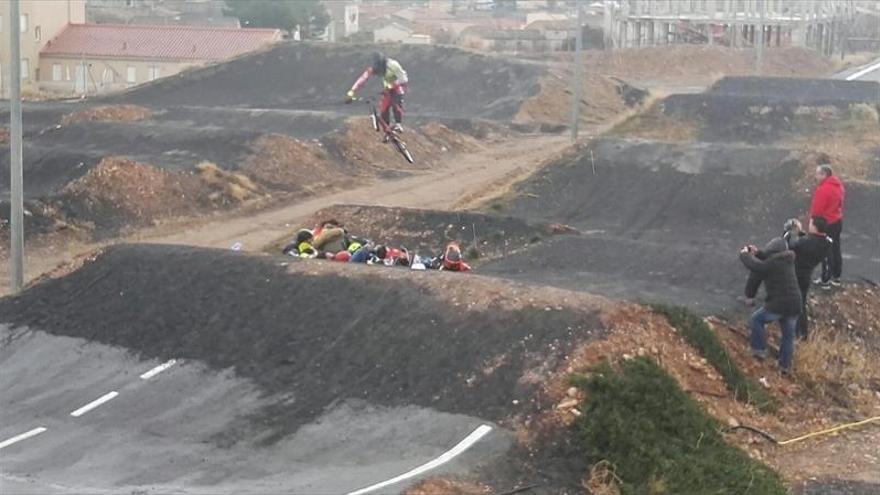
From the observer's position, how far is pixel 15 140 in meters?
19.7

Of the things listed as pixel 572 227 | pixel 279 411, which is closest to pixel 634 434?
pixel 279 411

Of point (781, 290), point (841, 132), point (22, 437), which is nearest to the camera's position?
point (22, 437)

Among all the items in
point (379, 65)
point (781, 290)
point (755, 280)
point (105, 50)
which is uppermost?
point (379, 65)

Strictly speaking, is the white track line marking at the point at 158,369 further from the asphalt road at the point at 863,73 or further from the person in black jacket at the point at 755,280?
the asphalt road at the point at 863,73

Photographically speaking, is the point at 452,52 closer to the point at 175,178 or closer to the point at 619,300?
the point at 175,178

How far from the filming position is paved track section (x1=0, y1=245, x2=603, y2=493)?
12.7 m

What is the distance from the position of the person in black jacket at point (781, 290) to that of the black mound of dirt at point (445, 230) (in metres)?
7.67

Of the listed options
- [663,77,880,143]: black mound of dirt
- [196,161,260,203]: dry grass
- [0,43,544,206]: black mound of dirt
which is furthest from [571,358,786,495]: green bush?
[663,77,880,143]: black mound of dirt

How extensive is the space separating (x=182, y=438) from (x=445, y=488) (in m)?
3.99

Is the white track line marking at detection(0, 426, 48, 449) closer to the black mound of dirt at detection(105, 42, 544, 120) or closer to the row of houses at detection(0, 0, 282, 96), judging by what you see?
the black mound of dirt at detection(105, 42, 544, 120)

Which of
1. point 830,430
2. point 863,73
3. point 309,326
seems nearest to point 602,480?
point 830,430

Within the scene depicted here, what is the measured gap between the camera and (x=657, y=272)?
20.2 metres

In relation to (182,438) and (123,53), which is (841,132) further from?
(123,53)

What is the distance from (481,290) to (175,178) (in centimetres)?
1764
